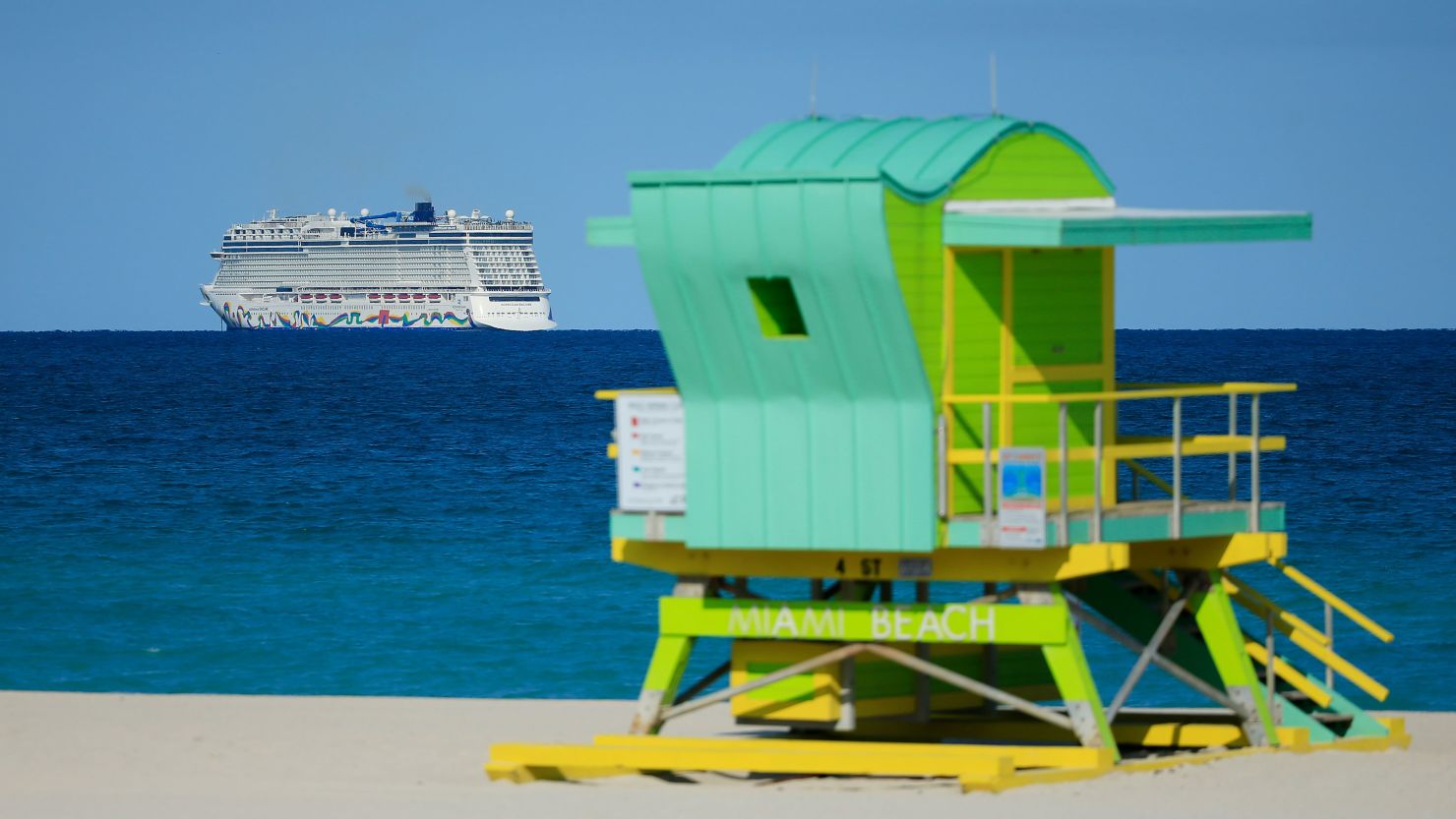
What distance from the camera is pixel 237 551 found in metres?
36.1

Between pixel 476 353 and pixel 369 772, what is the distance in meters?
136

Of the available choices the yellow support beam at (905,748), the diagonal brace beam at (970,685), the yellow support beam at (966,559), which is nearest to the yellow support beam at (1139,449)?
the yellow support beam at (966,559)

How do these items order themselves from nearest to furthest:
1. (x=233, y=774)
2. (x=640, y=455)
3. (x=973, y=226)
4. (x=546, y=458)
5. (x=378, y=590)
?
(x=973, y=226)
(x=640, y=455)
(x=233, y=774)
(x=378, y=590)
(x=546, y=458)

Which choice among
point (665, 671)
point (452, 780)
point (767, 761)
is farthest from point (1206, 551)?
point (452, 780)

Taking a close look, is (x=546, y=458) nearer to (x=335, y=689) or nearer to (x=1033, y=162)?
(x=335, y=689)

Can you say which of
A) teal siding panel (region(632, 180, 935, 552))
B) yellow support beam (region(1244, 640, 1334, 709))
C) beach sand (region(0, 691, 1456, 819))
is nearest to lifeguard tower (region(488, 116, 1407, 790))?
teal siding panel (region(632, 180, 935, 552))

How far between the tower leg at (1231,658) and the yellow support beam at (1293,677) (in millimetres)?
774

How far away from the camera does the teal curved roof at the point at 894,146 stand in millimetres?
13148

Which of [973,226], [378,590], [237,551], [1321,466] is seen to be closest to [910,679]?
[973,226]

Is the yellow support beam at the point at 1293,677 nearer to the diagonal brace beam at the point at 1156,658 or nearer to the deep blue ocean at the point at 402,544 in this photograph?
the diagonal brace beam at the point at 1156,658

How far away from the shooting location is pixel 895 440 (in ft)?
42.0

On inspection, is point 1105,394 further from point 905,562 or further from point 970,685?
point 970,685

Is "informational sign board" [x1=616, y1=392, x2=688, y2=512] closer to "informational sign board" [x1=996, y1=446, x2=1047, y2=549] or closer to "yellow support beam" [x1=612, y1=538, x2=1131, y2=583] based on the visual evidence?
"yellow support beam" [x1=612, y1=538, x2=1131, y2=583]

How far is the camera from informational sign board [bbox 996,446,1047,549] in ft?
41.4
